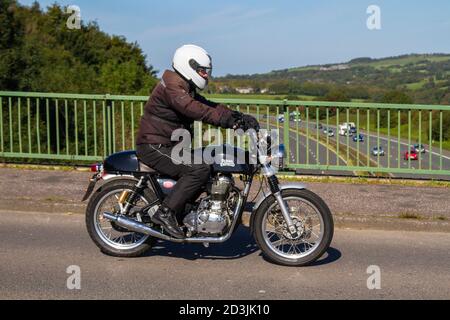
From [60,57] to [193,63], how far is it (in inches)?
1710

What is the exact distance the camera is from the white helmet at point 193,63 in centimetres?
654

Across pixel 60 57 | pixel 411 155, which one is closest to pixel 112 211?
pixel 411 155

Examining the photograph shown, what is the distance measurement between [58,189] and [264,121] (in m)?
3.54

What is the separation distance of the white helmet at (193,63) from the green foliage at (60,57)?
→ 21.1m

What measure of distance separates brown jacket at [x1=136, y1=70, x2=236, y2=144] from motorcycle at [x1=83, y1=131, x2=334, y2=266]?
1.00 ft

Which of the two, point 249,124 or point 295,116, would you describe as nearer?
point 249,124

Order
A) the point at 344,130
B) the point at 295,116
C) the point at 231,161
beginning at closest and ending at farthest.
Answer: the point at 231,161
the point at 295,116
the point at 344,130

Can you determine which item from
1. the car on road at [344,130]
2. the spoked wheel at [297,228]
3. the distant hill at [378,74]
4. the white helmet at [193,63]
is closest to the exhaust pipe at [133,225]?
the spoked wheel at [297,228]

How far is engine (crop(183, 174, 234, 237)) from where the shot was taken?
6.49m

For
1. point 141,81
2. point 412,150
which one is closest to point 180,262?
point 412,150

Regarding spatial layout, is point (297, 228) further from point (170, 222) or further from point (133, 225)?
point (133, 225)

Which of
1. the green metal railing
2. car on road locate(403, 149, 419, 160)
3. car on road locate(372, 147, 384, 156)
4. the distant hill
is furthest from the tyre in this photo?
the distant hill

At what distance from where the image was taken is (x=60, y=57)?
1897 inches

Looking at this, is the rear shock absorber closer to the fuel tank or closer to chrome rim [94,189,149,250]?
chrome rim [94,189,149,250]
